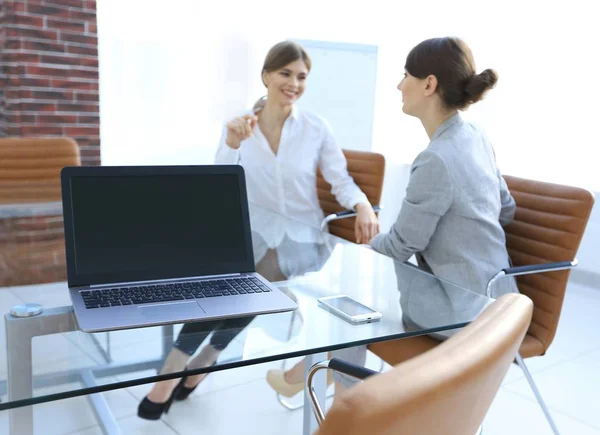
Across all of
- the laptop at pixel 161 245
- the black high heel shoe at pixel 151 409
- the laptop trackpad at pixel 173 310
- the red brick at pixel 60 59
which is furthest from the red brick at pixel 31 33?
the laptop trackpad at pixel 173 310

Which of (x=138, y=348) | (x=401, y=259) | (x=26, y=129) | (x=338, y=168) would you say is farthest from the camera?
(x=26, y=129)

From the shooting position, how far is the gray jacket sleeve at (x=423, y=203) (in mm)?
1663

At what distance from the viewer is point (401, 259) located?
1.79 metres

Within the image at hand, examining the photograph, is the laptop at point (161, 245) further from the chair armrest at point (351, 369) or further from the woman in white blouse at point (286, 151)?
the woman in white blouse at point (286, 151)

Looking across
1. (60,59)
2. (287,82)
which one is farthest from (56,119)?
(287,82)

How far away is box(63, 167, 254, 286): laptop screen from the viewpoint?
1271 mm

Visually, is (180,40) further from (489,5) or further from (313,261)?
Result: (313,261)

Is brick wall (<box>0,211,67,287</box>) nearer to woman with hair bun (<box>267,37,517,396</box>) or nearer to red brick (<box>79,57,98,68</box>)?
woman with hair bun (<box>267,37,517,396</box>)

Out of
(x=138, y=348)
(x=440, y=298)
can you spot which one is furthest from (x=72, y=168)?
(x=440, y=298)

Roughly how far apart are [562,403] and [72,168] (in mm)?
2068

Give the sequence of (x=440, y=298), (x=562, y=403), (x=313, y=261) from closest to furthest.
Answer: (x=440, y=298), (x=313, y=261), (x=562, y=403)

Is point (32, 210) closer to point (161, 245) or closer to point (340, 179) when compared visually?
point (161, 245)

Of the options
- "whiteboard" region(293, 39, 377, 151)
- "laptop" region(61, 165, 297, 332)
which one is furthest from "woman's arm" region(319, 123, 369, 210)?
"whiteboard" region(293, 39, 377, 151)

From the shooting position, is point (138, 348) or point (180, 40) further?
point (180, 40)
